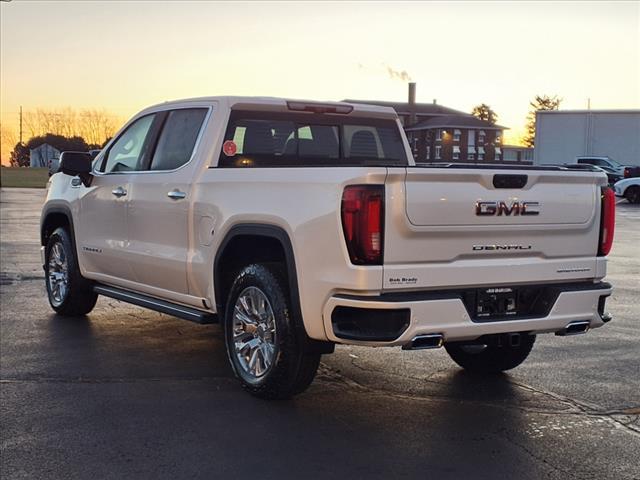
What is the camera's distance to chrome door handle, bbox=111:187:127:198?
6.92m

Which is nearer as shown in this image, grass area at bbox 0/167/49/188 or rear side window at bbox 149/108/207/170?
rear side window at bbox 149/108/207/170

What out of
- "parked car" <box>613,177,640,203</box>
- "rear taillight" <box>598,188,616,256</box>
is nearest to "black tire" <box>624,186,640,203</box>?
"parked car" <box>613,177,640,203</box>

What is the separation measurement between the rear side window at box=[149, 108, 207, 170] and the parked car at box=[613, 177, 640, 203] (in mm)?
28429

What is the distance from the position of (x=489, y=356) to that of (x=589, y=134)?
42986 millimetres

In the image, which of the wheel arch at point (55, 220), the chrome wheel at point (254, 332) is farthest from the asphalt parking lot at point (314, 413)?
the wheel arch at point (55, 220)

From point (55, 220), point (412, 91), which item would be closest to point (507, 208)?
point (55, 220)

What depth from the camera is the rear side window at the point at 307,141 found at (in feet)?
20.8

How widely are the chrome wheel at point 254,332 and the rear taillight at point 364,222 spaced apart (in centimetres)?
89

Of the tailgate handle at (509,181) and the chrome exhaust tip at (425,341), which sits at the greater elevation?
the tailgate handle at (509,181)

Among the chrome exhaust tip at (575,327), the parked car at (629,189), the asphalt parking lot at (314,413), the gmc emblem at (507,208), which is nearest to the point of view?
the asphalt parking lot at (314,413)

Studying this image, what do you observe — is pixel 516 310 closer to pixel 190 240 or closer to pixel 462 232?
pixel 462 232

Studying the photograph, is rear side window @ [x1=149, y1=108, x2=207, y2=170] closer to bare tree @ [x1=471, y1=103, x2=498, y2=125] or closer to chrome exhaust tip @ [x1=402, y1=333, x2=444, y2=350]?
chrome exhaust tip @ [x1=402, y1=333, x2=444, y2=350]

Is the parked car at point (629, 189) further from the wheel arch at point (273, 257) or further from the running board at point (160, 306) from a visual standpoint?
the wheel arch at point (273, 257)

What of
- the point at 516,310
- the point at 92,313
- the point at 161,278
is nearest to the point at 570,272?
the point at 516,310
